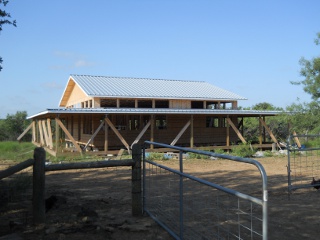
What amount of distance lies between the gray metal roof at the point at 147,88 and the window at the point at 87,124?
201 cm

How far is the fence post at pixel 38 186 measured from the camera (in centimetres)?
504

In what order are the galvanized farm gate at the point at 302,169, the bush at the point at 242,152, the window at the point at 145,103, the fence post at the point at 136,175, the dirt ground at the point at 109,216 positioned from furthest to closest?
the window at the point at 145,103
the bush at the point at 242,152
the galvanized farm gate at the point at 302,169
the fence post at the point at 136,175
the dirt ground at the point at 109,216

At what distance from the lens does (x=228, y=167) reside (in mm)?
14961

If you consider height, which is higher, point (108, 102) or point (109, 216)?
point (108, 102)

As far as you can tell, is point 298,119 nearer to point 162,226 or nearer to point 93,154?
point 93,154

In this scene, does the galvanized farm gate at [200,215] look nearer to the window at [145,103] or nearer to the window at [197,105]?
the window at [145,103]

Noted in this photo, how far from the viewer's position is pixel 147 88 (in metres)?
25.7

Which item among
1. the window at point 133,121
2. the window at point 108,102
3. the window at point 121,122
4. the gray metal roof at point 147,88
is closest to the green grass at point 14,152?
the gray metal roof at point 147,88

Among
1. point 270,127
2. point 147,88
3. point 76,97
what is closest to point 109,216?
point 147,88

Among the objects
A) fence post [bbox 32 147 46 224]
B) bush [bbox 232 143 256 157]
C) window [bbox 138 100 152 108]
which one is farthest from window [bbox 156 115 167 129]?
fence post [bbox 32 147 46 224]

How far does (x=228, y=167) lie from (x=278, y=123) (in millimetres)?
22719

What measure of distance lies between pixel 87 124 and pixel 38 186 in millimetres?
19141

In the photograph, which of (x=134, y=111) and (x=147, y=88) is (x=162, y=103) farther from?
(x=134, y=111)

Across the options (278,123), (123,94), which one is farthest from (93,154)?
(278,123)
